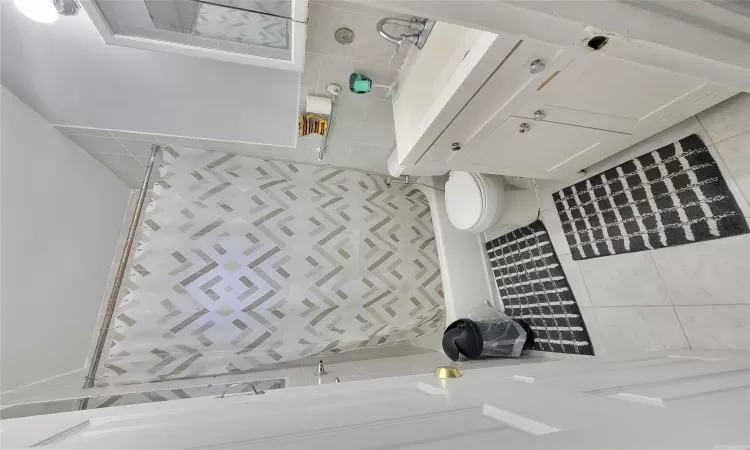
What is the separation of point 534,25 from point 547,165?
3.49 ft

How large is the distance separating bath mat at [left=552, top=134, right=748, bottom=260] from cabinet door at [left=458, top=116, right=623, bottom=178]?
0.17m

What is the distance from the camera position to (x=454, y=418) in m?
0.48

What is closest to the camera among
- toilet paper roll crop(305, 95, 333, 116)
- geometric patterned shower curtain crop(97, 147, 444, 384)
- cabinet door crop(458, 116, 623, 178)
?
cabinet door crop(458, 116, 623, 178)

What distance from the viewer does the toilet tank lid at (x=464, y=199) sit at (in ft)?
5.68

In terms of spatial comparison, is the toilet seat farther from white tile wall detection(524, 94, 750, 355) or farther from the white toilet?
white tile wall detection(524, 94, 750, 355)

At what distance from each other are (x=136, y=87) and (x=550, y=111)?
181cm

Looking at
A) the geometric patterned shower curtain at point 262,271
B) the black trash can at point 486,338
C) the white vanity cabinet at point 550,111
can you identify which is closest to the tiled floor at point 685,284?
the white vanity cabinet at point 550,111

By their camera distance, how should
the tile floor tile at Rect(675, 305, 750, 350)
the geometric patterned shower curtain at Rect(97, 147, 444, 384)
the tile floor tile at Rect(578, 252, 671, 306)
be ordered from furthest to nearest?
the geometric patterned shower curtain at Rect(97, 147, 444, 384) → the tile floor tile at Rect(578, 252, 671, 306) → the tile floor tile at Rect(675, 305, 750, 350)

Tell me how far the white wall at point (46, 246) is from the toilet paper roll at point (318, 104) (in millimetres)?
1297

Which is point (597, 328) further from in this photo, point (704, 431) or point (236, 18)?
point (236, 18)

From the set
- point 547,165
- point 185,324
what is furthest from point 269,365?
point 547,165

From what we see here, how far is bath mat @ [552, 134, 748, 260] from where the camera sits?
1.11 metres

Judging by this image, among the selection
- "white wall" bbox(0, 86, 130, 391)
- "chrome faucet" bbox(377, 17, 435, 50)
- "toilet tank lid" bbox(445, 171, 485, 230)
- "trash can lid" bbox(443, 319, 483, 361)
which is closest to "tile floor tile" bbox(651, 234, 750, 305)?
"toilet tank lid" bbox(445, 171, 485, 230)

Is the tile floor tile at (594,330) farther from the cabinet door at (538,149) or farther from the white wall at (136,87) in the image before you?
the white wall at (136,87)
